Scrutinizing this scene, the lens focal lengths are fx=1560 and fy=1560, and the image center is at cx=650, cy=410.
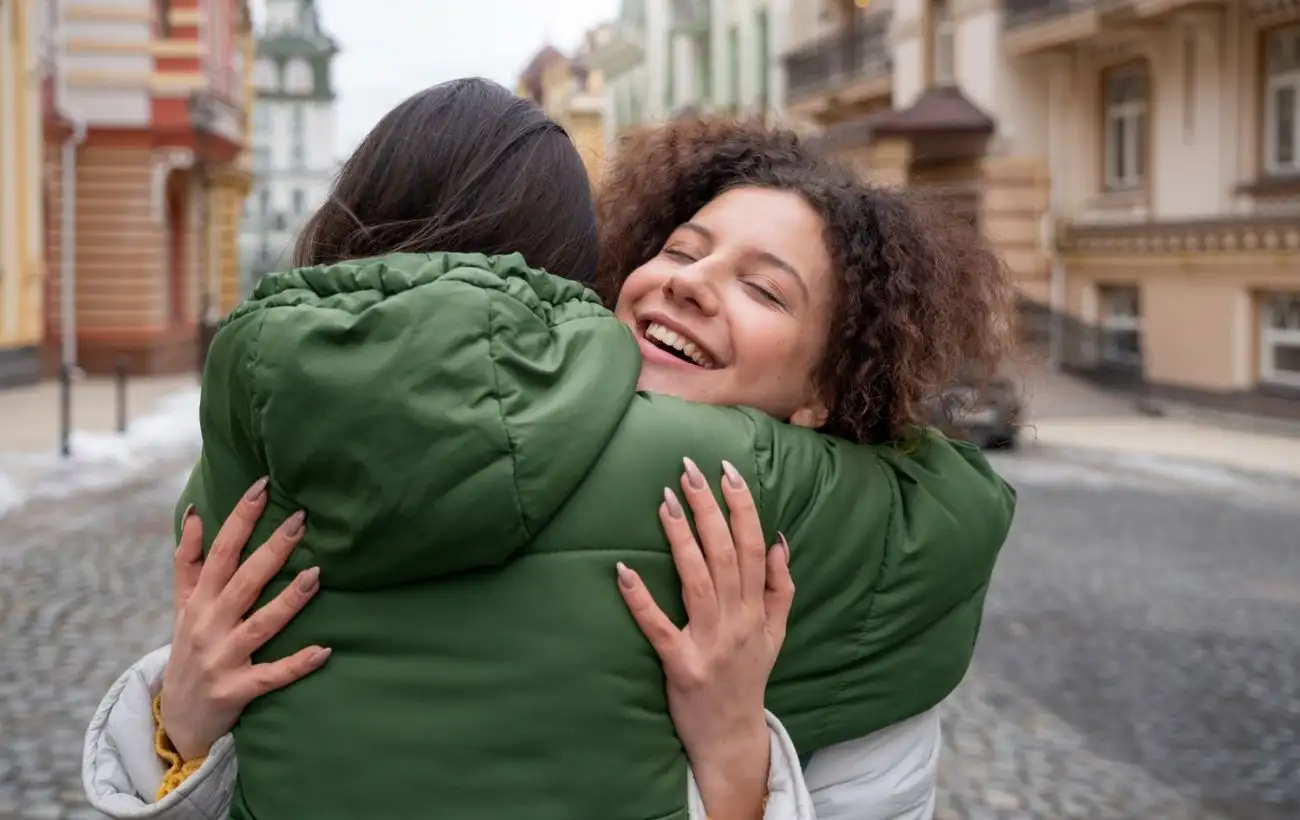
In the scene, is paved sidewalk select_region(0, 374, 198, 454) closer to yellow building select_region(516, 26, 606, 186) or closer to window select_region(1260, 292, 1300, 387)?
window select_region(1260, 292, 1300, 387)

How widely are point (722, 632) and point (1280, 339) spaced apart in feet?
61.7

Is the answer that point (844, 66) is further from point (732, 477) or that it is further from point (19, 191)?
point (732, 477)

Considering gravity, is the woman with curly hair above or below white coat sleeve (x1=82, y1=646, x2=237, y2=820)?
above

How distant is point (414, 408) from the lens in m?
1.34

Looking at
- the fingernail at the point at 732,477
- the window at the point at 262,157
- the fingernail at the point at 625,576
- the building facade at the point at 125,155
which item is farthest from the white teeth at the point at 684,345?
the window at the point at 262,157

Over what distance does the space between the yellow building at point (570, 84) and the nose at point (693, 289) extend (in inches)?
1817

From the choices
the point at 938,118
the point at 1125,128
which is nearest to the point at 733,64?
the point at 938,118

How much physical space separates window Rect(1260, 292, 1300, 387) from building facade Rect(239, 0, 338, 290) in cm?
7642

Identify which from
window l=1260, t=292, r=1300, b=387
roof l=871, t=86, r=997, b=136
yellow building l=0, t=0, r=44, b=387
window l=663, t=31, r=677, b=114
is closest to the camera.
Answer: window l=1260, t=292, r=1300, b=387

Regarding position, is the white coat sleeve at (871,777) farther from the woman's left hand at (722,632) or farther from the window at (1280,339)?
the window at (1280,339)

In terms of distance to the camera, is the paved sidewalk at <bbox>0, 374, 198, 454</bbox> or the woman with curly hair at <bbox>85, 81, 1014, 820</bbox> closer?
the woman with curly hair at <bbox>85, 81, 1014, 820</bbox>

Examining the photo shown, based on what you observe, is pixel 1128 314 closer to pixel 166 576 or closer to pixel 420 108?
pixel 166 576

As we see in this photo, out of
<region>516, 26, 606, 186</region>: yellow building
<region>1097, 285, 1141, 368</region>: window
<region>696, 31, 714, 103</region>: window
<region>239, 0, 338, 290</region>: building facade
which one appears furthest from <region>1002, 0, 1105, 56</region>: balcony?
<region>239, 0, 338, 290</region>: building facade

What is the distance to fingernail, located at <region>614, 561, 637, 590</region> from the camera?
1449mm
